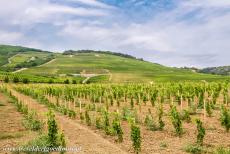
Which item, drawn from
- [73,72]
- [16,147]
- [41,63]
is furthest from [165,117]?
[41,63]

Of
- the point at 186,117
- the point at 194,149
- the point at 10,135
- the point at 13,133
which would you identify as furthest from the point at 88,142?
the point at 186,117

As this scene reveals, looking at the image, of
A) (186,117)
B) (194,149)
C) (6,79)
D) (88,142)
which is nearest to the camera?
(194,149)

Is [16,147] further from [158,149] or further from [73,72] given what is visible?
[73,72]

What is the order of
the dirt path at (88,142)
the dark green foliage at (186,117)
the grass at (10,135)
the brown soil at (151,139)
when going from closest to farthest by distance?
the dirt path at (88,142) → the brown soil at (151,139) → the grass at (10,135) → the dark green foliage at (186,117)

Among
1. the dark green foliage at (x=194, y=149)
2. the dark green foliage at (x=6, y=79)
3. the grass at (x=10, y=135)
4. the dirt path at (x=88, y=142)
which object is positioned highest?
the dark green foliage at (x=6, y=79)

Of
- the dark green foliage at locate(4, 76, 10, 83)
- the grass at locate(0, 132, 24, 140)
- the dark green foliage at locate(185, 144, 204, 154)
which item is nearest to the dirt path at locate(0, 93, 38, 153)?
the grass at locate(0, 132, 24, 140)

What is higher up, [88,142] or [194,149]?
[194,149]

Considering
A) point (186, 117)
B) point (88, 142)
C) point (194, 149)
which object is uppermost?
point (186, 117)

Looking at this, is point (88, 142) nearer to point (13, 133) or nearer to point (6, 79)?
point (13, 133)

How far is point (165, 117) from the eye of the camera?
3034 cm

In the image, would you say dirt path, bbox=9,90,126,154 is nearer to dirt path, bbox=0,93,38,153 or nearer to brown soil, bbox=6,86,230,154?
brown soil, bbox=6,86,230,154

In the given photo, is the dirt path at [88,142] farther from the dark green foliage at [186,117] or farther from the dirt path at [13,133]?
the dark green foliage at [186,117]

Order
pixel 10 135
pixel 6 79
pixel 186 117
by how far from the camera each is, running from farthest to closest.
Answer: pixel 6 79 → pixel 186 117 → pixel 10 135

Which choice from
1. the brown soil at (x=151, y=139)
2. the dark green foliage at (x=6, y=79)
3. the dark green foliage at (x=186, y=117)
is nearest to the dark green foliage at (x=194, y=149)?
the brown soil at (x=151, y=139)
